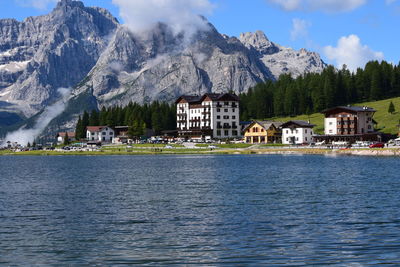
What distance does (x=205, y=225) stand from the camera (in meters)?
40.1

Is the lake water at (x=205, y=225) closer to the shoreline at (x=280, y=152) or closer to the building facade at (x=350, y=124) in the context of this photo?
the shoreline at (x=280, y=152)

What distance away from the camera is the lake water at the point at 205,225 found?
1207 inches

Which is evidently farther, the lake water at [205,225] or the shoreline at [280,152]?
the shoreline at [280,152]

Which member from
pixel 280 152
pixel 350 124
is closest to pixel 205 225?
pixel 280 152

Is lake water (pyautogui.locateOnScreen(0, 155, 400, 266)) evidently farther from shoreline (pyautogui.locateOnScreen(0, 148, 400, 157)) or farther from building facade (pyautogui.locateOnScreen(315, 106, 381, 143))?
building facade (pyautogui.locateOnScreen(315, 106, 381, 143))

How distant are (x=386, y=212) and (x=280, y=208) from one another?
8.60 meters

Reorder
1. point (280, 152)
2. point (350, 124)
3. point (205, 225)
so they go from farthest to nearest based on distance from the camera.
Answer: point (350, 124) → point (280, 152) → point (205, 225)

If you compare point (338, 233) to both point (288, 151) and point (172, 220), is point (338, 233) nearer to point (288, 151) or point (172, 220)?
point (172, 220)

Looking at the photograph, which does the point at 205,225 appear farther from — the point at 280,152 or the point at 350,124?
the point at 350,124

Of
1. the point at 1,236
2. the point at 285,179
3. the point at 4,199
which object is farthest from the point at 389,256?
the point at 285,179

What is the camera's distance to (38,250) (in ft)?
108

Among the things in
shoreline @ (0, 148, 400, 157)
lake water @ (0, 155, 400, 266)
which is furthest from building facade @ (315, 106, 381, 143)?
lake water @ (0, 155, 400, 266)

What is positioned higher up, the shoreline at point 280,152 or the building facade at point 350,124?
the building facade at point 350,124

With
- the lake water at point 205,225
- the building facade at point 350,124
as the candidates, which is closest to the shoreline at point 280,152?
the building facade at point 350,124
